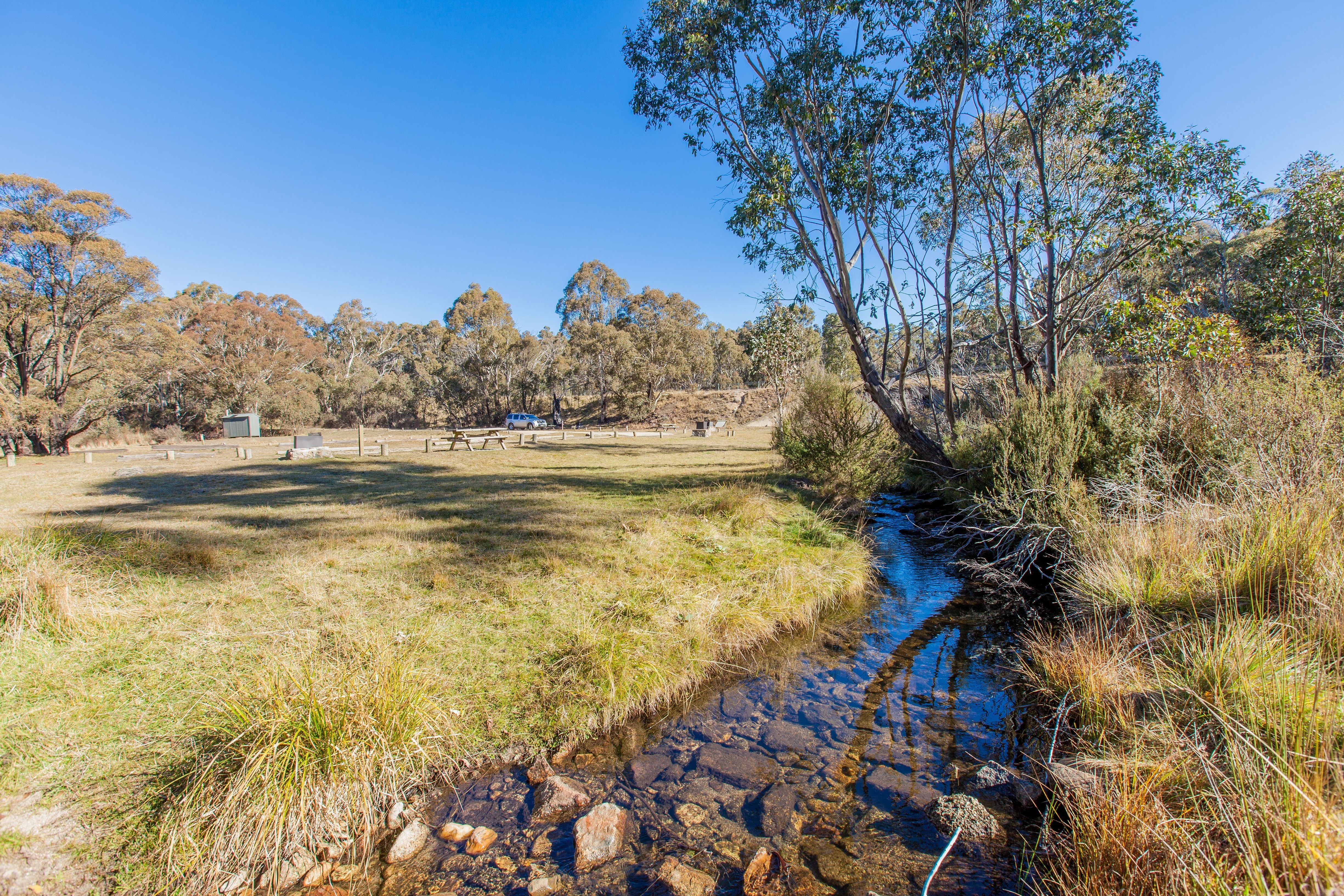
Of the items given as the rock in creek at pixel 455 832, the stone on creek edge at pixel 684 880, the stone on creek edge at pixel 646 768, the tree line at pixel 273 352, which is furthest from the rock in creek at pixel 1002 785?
the tree line at pixel 273 352

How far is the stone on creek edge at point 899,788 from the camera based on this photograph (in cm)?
336

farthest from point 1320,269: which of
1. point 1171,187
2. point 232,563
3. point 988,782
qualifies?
point 232,563

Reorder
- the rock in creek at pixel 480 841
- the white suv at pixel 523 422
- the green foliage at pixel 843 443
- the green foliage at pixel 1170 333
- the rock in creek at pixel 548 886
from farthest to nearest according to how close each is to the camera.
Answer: the white suv at pixel 523 422, the green foliage at pixel 843 443, the green foliage at pixel 1170 333, the rock in creek at pixel 480 841, the rock in creek at pixel 548 886

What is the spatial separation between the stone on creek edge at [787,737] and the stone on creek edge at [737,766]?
197mm

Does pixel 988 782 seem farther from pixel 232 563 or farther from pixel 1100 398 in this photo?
pixel 232 563

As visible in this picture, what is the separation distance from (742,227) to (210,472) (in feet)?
52.2

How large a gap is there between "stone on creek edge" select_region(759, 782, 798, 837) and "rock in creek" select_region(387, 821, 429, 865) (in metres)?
1.83

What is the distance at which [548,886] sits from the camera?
2.76m

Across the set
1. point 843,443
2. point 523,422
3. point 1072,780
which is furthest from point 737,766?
point 523,422

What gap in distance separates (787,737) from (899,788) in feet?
2.68

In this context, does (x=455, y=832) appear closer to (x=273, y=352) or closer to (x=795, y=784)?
(x=795, y=784)

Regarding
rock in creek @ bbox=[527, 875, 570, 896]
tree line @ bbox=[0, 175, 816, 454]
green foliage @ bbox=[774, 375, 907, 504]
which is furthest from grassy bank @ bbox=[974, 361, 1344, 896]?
tree line @ bbox=[0, 175, 816, 454]

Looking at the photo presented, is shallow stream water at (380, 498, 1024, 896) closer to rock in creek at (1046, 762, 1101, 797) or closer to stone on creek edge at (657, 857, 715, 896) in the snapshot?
stone on creek edge at (657, 857, 715, 896)

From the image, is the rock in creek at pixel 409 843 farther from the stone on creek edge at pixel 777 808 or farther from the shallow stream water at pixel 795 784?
the stone on creek edge at pixel 777 808
